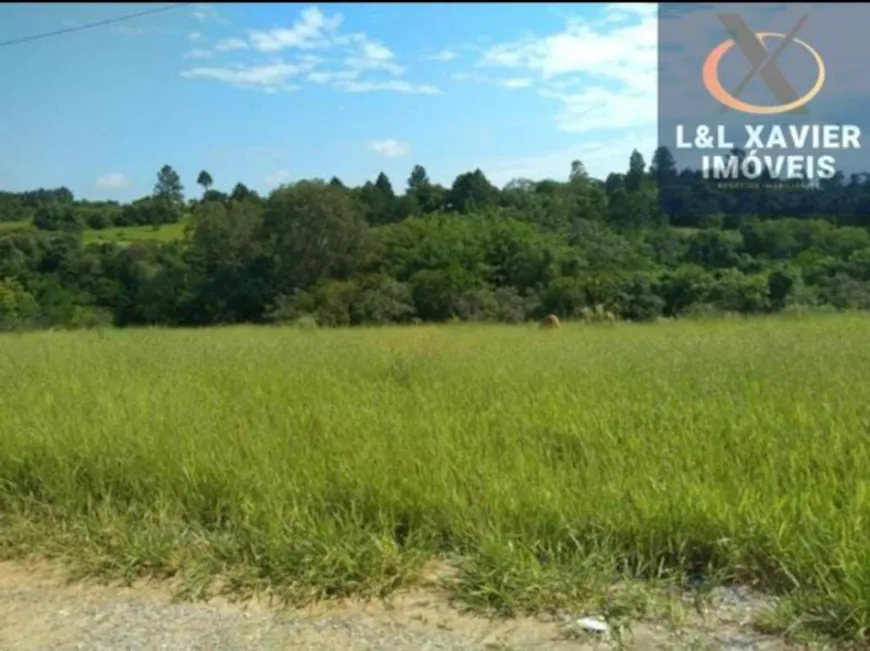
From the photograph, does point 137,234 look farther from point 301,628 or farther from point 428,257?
point 301,628

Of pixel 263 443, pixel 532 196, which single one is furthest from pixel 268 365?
pixel 532 196

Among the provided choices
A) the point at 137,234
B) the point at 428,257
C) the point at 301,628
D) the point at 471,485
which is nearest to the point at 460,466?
the point at 471,485

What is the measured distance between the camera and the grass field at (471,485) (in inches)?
103

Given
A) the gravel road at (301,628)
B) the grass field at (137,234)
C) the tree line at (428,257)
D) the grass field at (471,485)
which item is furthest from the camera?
the grass field at (137,234)

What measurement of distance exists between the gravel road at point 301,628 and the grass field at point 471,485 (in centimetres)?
13

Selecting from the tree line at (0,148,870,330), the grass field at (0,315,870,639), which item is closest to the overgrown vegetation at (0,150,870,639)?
the grass field at (0,315,870,639)

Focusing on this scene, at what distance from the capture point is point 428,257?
1334 inches

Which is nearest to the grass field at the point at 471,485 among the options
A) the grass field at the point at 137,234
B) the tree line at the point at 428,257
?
the tree line at the point at 428,257

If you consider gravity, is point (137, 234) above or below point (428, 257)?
above

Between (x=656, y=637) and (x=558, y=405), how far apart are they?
2.54 meters

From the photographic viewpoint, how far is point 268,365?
26.5 ft

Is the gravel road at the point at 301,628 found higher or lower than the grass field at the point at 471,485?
lower

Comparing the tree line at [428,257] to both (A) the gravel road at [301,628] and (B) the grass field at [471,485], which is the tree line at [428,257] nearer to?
(B) the grass field at [471,485]

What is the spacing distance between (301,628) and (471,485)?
1.12 metres
